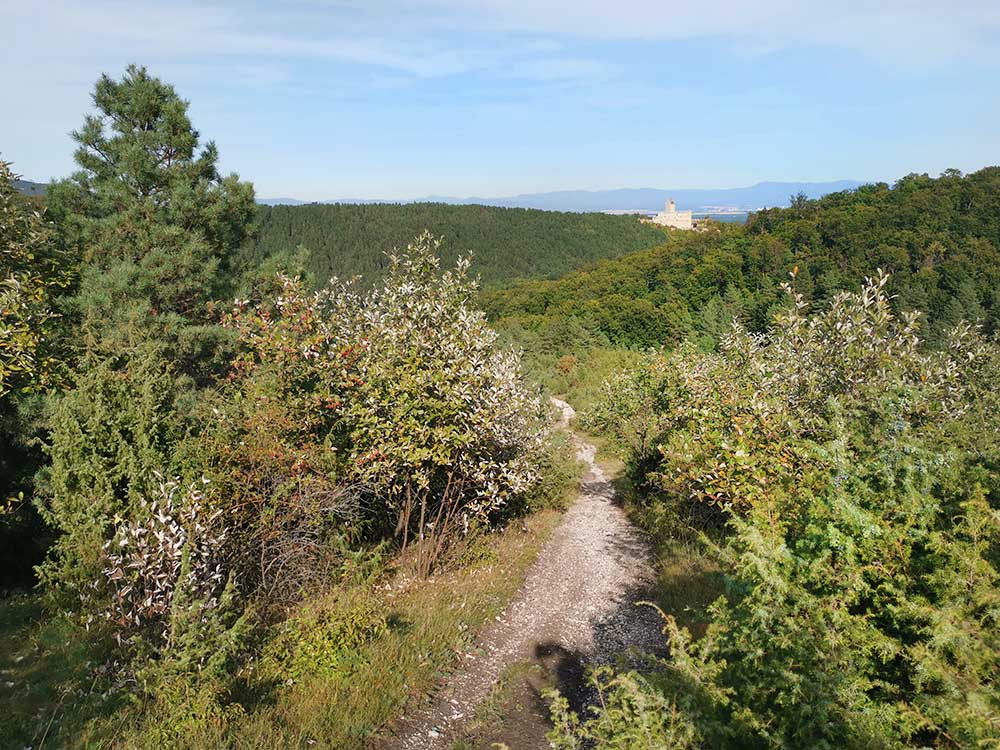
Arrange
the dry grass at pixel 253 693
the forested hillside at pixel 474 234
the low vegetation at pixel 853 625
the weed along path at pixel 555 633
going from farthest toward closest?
the forested hillside at pixel 474 234, the weed along path at pixel 555 633, the dry grass at pixel 253 693, the low vegetation at pixel 853 625

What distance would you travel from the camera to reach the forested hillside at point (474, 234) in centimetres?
14912

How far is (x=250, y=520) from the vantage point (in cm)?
920

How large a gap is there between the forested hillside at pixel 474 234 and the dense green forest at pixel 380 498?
12317 cm

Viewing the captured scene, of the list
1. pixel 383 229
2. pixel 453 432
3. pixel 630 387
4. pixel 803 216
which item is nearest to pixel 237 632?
pixel 453 432

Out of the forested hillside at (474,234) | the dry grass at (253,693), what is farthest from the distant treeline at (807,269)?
the dry grass at (253,693)

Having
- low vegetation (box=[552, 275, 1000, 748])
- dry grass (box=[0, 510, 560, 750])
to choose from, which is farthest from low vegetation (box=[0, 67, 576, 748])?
A: low vegetation (box=[552, 275, 1000, 748])

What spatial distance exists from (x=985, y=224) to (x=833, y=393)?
293 feet

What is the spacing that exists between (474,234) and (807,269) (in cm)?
10741

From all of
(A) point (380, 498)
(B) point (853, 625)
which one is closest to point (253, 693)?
(A) point (380, 498)

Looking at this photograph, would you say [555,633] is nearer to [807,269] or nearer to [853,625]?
[853,625]

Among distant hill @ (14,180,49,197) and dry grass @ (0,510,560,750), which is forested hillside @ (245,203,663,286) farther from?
dry grass @ (0,510,560,750)

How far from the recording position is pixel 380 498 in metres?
12.3

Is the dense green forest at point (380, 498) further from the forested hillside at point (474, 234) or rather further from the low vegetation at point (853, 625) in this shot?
the forested hillside at point (474, 234)

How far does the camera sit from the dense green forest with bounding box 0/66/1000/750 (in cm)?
461
